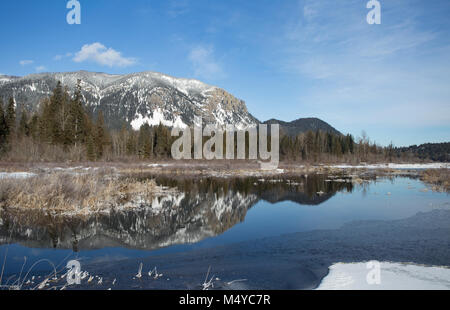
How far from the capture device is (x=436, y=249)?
344 inches

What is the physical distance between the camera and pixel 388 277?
20.4 feet

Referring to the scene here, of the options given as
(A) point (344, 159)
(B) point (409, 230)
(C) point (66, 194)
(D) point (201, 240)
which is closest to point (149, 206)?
(C) point (66, 194)

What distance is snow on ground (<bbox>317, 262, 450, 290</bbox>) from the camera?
568cm

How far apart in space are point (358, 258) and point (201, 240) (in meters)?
5.04

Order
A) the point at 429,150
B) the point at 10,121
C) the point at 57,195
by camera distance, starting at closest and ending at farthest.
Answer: the point at 57,195 → the point at 10,121 → the point at 429,150

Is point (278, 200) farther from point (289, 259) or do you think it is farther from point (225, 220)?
point (289, 259)

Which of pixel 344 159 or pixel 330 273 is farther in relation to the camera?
pixel 344 159

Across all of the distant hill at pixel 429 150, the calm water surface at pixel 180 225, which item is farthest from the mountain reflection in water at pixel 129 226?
the distant hill at pixel 429 150

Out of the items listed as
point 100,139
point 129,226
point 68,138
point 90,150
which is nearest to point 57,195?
point 129,226

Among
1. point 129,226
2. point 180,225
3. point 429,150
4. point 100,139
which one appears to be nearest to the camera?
point 129,226

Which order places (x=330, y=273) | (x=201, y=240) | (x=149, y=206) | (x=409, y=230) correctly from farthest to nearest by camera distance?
(x=149, y=206), (x=409, y=230), (x=201, y=240), (x=330, y=273)

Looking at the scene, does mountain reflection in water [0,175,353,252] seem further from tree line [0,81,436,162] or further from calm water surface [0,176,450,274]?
tree line [0,81,436,162]

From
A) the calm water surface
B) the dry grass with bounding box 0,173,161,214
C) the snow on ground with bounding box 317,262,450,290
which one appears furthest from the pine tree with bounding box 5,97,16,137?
the snow on ground with bounding box 317,262,450,290

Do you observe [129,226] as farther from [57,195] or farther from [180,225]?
[57,195]
